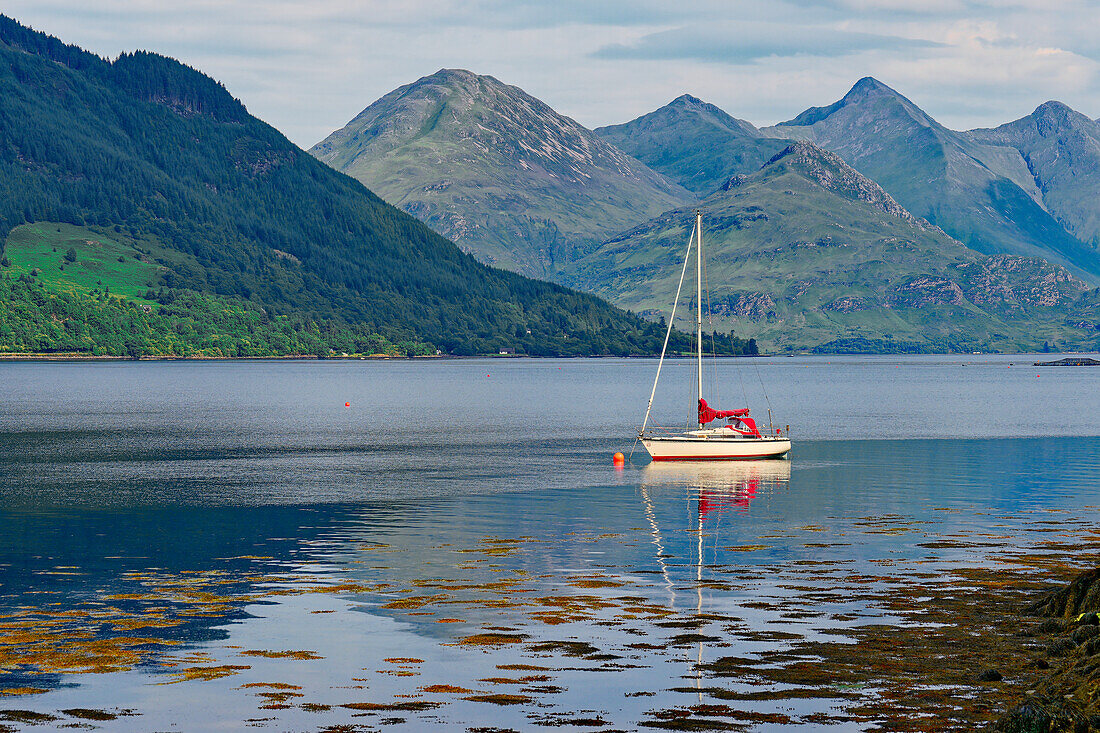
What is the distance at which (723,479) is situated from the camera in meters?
86.6

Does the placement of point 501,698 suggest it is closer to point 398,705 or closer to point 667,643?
point 398,705

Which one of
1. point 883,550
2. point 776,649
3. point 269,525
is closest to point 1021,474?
point 883,550

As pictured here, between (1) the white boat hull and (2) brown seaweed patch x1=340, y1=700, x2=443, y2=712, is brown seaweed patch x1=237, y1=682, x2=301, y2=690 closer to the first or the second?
(2) brown seaweed patch x1=340, y1=700, x2=443, y2=712

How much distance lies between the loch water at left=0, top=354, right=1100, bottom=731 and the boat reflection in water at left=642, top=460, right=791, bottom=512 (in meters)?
0.56

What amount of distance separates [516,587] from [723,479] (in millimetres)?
46460

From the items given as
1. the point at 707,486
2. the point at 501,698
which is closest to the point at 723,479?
the point at 707,486

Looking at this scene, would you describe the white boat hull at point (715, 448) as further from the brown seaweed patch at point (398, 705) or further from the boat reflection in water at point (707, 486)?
the brown seaweed patch at point (398, 705)

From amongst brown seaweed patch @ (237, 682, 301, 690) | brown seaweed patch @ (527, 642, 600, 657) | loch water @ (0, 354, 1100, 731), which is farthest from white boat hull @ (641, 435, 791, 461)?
brown seaweed patch @ (237, 682, 301, 690)

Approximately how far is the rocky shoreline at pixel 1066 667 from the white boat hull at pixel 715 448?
206 feet

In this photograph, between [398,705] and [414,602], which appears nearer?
[398,705]

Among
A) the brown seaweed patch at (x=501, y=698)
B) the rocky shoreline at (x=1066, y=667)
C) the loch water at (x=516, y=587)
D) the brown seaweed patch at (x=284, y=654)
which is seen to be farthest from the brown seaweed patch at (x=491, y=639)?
the rocky shoreline at (x=1066, y=667)

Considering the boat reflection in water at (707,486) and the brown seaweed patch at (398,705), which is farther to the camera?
the boat reflection in water at (707,486)

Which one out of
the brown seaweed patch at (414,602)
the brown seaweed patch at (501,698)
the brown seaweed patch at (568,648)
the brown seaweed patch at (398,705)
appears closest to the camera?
the brown seaweed patch at (398,705)

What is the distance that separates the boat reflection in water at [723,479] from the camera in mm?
71500
